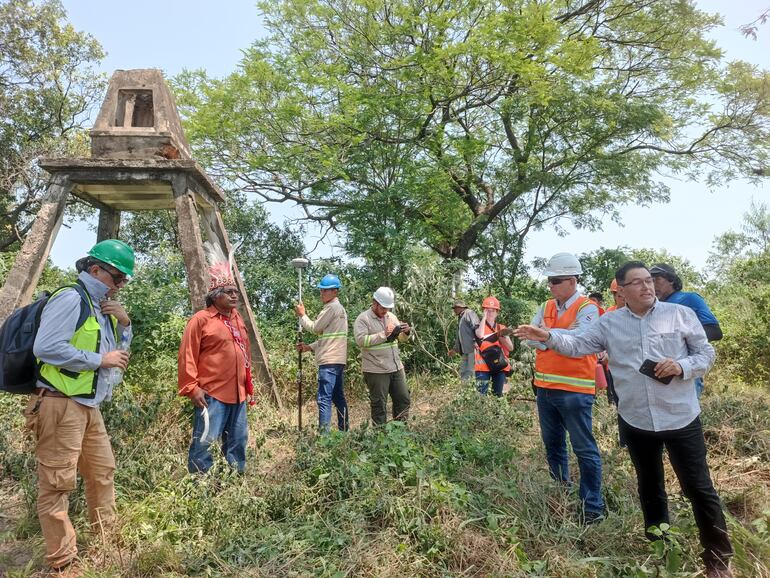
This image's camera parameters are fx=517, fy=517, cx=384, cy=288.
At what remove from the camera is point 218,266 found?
17.0 feet

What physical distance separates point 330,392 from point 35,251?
3.49 m

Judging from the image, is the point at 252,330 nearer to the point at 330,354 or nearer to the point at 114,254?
the point at 330,354

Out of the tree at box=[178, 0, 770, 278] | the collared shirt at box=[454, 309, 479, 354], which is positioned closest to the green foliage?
the tree at box=[178, 0, 770, 278]

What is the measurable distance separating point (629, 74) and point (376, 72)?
632cm

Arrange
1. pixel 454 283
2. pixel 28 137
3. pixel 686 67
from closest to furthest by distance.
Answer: pixel 454 283, pixel 686 67, pixel 28 137

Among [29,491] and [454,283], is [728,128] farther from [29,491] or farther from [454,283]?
[29,491]

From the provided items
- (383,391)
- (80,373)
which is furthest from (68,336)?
(383,391)

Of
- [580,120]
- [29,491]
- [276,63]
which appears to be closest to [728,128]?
[580,120]

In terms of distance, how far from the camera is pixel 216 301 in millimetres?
4188

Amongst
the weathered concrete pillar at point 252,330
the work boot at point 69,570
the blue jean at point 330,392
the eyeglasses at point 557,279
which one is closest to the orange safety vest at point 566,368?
the eyeglasses at point 557,279

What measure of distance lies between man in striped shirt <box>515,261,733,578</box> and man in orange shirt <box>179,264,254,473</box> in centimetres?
275

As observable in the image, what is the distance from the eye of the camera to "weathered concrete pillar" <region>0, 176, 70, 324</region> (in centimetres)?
528

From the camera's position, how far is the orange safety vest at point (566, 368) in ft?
12.0

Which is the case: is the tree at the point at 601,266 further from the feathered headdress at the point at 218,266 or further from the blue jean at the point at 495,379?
the feathered headdress at the point at 218,266
